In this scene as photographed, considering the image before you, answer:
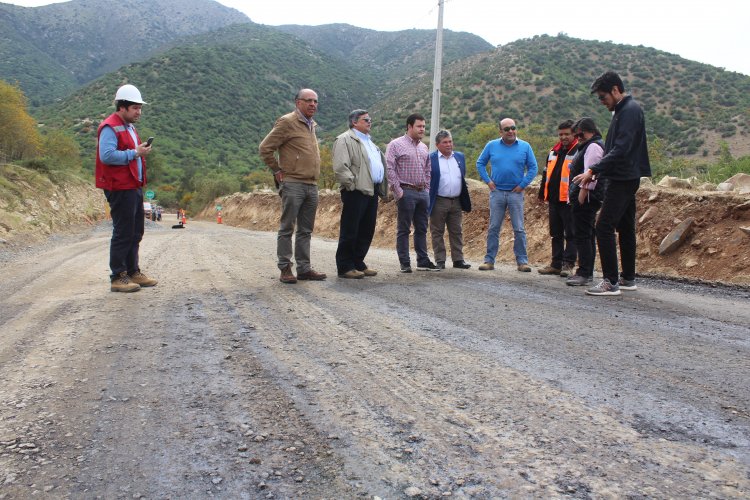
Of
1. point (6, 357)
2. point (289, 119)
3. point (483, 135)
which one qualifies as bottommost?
point (6, 357)

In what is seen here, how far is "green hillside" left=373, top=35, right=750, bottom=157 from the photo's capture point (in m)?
32.9

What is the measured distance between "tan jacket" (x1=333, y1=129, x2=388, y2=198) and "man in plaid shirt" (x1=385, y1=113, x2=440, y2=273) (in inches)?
21.8

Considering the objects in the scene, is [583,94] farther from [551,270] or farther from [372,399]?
[372,399]

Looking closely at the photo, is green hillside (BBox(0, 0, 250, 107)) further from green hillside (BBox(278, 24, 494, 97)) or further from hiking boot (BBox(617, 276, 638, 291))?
hiking boot (BBox(617, 276, 638, 291))

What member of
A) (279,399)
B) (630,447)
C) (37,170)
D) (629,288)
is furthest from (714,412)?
(37,170)

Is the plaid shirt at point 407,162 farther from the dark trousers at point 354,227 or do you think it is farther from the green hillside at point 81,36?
the green hillside at point 81,36

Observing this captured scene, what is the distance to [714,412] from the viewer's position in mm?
2346

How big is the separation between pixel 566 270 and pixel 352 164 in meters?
3.12

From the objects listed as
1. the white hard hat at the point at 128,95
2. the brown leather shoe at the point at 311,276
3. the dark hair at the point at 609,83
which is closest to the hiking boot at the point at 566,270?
the dark hair at the point at 609,83

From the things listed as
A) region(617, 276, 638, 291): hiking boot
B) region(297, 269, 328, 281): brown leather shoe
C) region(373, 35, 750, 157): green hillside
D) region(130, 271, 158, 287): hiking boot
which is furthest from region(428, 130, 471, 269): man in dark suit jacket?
region(373, 35, 750, 157): green hillside

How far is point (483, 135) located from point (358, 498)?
1050 inches

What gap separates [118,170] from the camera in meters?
5.29

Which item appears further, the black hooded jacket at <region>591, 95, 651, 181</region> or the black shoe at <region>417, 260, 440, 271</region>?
the black shoe at <region>417, 260, 440, 271</region>

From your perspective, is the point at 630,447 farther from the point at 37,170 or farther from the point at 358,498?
the point at 37,170
